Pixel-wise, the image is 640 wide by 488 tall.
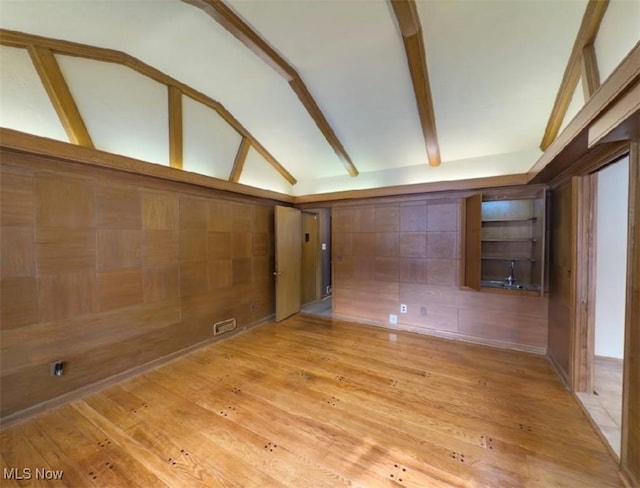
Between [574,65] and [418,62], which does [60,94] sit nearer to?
[418,62]

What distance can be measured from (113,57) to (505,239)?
4952 mm

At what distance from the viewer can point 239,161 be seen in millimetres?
4102

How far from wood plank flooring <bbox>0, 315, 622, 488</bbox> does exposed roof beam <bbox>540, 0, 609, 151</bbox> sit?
279 centimetres

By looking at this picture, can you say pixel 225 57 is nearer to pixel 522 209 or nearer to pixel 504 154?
pixel 504 154

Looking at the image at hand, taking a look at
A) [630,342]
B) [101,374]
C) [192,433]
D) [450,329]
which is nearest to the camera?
[630,342]

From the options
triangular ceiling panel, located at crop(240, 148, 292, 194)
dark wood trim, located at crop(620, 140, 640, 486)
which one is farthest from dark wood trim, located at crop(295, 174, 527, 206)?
dark wood trim, located at crop(620, 140, 640, 486)

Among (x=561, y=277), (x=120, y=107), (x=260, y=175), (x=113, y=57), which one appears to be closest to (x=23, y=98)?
(x=120, y=107)

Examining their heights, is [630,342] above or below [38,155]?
below

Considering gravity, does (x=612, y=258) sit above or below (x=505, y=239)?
below

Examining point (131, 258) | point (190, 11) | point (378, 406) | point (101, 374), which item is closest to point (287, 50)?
point (190, 11)

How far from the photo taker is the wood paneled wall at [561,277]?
2592 mm

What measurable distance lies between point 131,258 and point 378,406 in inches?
114

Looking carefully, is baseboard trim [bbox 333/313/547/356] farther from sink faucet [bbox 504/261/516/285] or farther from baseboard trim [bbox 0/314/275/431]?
baseboard trim [bbox 0/314/275/431]

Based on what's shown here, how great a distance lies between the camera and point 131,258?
9.36 feet
